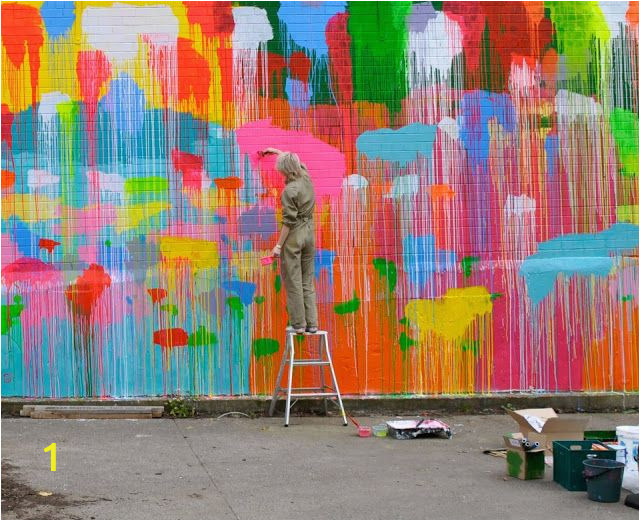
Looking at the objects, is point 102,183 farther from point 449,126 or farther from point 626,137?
point 626,137

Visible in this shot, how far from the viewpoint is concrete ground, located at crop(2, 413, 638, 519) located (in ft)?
20.9

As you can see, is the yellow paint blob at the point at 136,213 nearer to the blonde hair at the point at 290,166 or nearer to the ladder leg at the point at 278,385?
the blonde hair at the point at 290,166

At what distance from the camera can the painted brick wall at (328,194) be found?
9.84m

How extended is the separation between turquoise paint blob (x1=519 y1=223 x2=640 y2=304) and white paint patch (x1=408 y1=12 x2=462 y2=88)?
6.91 ft

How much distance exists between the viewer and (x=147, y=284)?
32.3 feet

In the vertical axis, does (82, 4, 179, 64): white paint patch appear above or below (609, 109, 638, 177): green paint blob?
above

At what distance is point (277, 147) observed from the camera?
9906mm

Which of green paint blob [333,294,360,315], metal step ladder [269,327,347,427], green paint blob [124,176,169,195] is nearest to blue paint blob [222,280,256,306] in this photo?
metal step ladder [269,327,347,427]

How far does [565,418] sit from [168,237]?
4.31 meters

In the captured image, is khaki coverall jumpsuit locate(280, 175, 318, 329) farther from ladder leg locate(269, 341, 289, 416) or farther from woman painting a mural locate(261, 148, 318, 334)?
ladder leg locate(269, 341, 289, 416)

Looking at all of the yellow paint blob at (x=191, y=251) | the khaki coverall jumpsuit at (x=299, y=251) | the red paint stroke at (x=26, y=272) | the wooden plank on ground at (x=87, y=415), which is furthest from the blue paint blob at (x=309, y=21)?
the wooden plank on ground at (x=87, y=415)

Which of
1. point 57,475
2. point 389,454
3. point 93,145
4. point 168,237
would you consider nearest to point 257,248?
point 168,237

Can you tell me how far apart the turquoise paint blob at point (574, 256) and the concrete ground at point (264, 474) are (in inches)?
A: 60.4

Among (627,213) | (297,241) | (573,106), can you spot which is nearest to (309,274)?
(297,241)
